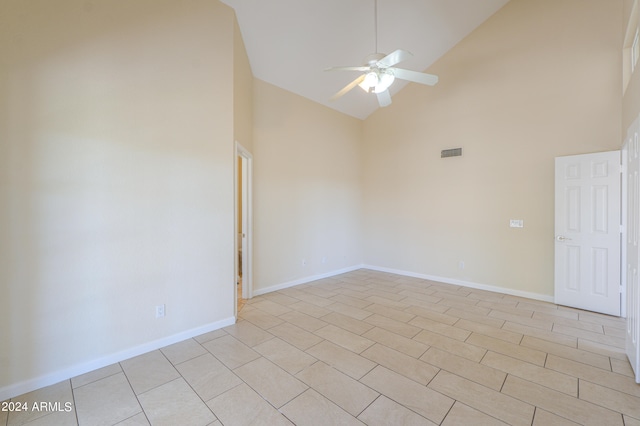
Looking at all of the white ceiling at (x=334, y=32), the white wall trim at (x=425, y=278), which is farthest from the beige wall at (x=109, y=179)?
the white wall trim at (x=425, y=278)

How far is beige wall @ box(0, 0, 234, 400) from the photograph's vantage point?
6.77 feet

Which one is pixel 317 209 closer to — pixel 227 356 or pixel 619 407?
pixel 227 356

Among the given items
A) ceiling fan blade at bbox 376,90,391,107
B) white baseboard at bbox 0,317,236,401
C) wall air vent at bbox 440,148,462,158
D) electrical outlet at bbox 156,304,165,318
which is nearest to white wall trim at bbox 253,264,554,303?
white baseboard at bbox 0,317,236,401

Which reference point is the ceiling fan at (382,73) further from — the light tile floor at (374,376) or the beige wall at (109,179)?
the light tile floor at (374,376)

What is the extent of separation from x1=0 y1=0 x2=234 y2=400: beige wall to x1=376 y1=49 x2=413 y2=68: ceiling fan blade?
181cm

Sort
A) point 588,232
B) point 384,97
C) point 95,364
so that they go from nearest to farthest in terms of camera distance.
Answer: point 95,364 → point 384,97 → point 588,232

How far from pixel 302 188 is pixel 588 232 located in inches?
173

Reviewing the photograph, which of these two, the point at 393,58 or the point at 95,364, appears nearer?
the point at 95,364

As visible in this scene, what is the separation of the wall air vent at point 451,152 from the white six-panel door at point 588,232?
4.58ft

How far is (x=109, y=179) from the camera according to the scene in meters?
2.44

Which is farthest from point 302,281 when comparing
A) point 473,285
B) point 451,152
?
point 451,152

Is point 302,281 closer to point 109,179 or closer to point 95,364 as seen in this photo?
point 95,364

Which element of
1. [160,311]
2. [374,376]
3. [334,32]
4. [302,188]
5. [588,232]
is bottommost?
[374,376]

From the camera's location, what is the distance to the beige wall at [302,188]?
Answer: 449 centimetres
